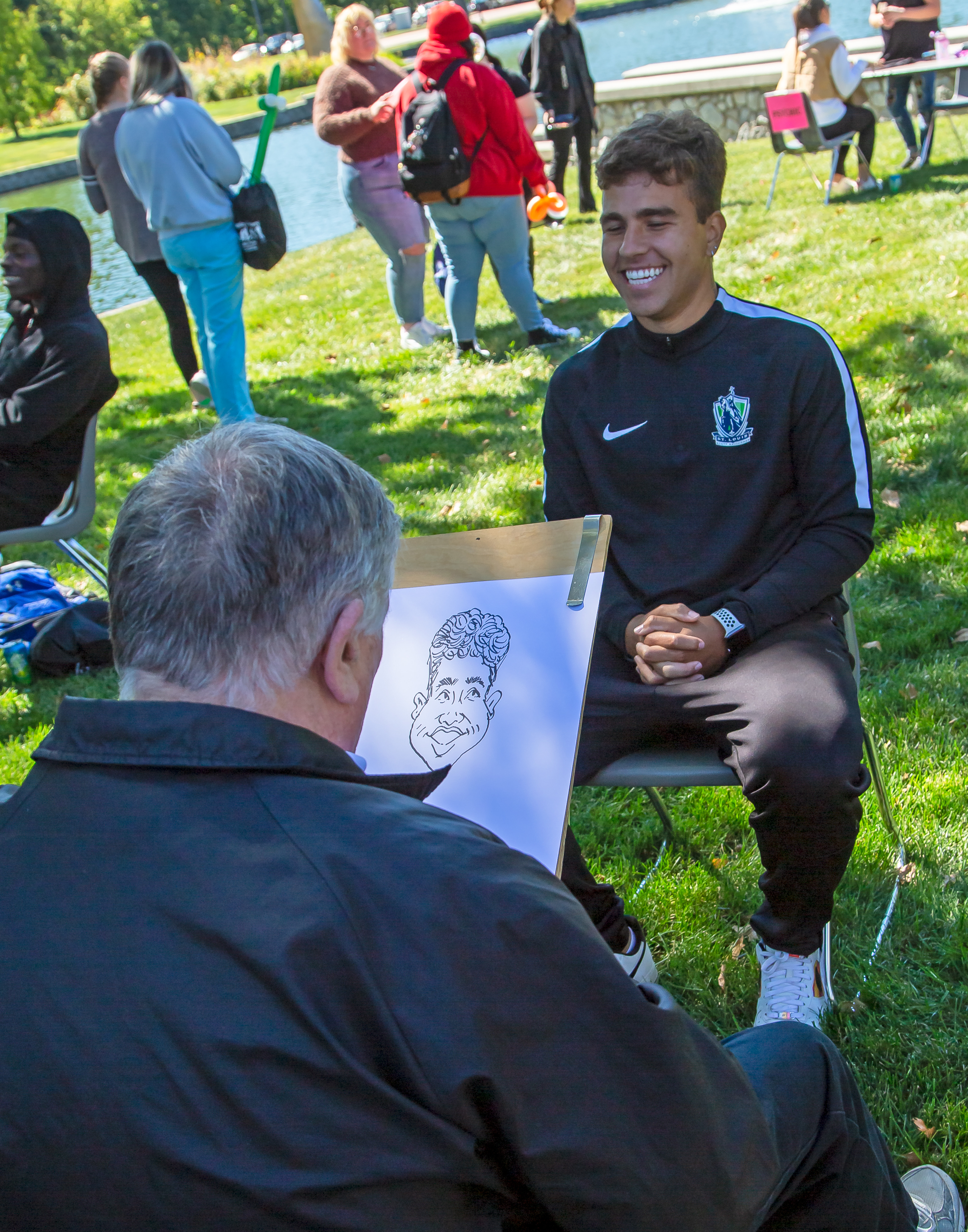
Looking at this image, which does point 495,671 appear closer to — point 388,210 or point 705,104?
point 388,210

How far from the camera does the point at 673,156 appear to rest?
2475 millimetres

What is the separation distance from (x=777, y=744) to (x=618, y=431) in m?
0.87

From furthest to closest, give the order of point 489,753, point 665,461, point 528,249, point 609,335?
point 528,249, point 609,335, point 665,461, point 489,753

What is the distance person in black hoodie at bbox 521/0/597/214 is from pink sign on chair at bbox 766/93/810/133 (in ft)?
5.89

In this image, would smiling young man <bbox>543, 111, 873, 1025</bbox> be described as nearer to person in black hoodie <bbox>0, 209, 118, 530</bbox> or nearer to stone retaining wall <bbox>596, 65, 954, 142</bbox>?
person in black hoodie <bbox>0, 209, 118, 530</bbox>

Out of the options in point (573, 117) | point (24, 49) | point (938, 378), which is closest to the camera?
point (938, 378)

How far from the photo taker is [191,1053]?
2.96 feet

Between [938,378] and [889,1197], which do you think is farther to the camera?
[938,378]

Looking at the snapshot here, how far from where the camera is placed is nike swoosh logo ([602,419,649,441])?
2496mm

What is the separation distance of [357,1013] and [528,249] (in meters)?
6.84

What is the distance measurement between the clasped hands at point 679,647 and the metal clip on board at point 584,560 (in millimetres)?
339

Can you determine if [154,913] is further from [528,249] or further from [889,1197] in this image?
[528,249]

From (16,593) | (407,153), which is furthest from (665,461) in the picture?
(407,153)

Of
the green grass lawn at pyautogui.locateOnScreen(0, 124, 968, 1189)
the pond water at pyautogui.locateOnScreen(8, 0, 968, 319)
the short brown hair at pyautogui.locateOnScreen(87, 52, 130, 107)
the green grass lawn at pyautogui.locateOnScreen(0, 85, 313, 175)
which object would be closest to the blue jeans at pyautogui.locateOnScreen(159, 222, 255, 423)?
the green grass lawn at pyautogui.locateOnScreen(0, 124, 968, 1189)
